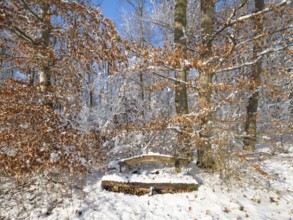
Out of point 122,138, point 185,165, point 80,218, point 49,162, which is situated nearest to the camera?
point 80,218

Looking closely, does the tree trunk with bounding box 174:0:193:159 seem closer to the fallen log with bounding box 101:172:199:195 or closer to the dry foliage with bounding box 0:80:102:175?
the fallen log with bounding box 101:172:199:195

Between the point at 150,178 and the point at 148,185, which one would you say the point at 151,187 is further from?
the point at 150,178

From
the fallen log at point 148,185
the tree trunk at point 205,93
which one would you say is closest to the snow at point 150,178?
the fallen log at point 148,185

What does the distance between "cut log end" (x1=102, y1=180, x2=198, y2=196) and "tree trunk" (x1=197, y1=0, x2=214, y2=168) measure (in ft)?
3.60

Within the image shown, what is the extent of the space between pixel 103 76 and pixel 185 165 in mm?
4797

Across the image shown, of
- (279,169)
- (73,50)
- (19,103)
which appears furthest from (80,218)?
(279,169)

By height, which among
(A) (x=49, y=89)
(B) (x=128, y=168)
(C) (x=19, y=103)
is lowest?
(B) (x=128, y=168)

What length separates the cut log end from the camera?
18.5 feet

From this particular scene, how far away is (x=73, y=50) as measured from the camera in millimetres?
6406

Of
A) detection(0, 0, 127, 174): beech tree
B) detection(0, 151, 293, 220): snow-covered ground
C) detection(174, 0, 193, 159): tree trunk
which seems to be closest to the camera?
detection(0, 151, 293, 220): snow-covered ground

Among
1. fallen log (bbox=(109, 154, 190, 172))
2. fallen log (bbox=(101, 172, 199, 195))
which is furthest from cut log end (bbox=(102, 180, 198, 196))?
fallen log (bbox=(109, 154, 190, 172))

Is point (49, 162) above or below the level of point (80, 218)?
above

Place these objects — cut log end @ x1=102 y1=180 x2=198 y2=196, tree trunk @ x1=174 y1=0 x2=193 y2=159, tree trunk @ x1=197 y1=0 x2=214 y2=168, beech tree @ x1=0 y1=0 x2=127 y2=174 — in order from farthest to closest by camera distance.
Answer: tree trunk @ x1=174 y1=0 x2=193 y2=159, tree trunk @ x1=197 y1=0 x2=214 y2=168, cut log end @ x1=102 y1=180 x2=198 y2=196, beech tree @ x1=0 y1=0 x2=127 y2=174

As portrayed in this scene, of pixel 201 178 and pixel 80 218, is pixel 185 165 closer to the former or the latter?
pixel 201 178
